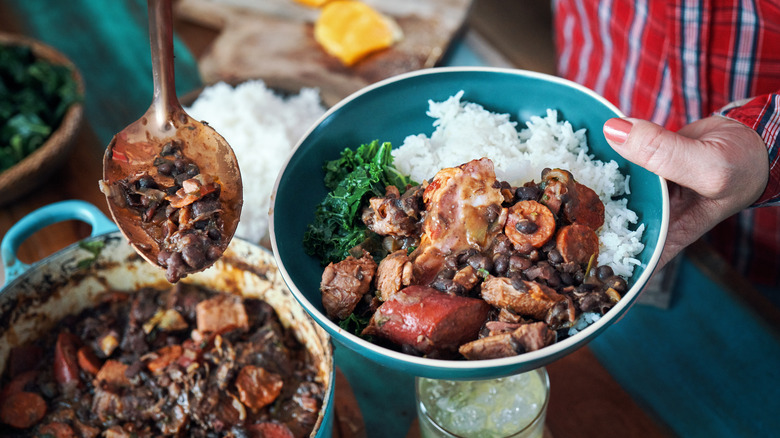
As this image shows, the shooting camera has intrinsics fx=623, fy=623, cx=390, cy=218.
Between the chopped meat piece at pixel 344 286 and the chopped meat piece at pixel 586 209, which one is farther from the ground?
the chopped meat piece at pixel 586 209

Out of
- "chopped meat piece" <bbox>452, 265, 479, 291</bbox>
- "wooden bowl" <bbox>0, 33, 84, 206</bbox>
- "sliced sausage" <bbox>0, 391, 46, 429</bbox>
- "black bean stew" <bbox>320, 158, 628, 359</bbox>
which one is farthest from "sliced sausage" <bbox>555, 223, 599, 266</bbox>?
"wooden bowl" <bbox>0, 33, 84, 206</bbox>

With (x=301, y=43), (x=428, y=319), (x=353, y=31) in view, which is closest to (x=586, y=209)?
(x=428, y=319)

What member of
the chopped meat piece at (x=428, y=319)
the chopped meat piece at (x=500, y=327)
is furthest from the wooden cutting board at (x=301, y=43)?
the chopped meat piece at (x=500, y=327)

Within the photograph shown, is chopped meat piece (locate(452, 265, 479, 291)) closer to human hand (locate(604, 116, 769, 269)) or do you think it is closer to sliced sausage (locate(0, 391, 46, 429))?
human hand (locate(604, 116, 769, 269))

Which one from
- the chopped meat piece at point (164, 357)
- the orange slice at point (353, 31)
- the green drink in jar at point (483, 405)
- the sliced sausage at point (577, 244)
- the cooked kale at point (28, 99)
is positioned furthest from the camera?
the orange slice at point (353, 31)

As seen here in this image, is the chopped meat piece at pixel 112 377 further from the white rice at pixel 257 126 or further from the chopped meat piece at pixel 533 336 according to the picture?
the chopped meat piece at pixel 533 336
